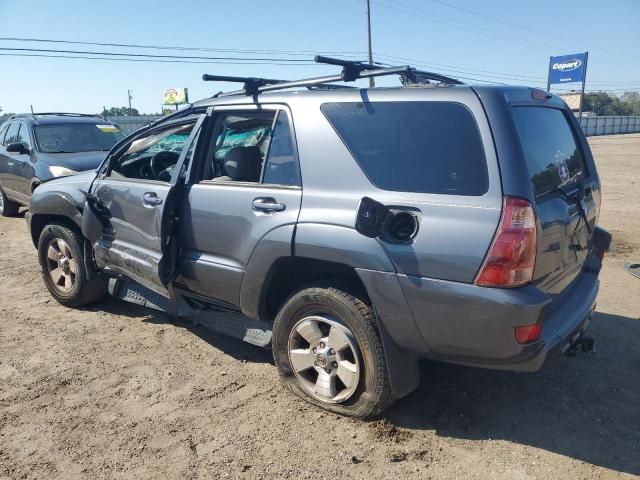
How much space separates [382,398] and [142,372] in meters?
1.82

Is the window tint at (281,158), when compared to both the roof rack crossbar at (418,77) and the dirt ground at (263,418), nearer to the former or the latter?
the roof rack crossbar at (418,77)

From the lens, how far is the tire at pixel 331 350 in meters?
2.80

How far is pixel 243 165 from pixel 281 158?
390 mm

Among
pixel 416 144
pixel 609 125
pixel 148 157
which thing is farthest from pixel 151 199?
pixel 609 125

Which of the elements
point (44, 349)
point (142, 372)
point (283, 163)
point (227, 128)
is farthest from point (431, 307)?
point (44, 349)

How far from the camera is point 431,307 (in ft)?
8.25

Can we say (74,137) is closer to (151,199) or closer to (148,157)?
(148,157)

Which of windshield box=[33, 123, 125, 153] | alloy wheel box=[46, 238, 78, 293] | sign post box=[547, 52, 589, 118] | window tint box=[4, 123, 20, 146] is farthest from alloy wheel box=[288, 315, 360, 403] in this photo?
sign post box=[547, 52, 589, 118]

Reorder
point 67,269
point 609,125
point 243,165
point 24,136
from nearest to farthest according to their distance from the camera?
point 243,165 < point 67,269 < point 24,136 < point 609,125

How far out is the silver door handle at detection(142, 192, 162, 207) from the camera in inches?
145

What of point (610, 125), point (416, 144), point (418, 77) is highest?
point (418, 77)

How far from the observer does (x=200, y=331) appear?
4.39 meters

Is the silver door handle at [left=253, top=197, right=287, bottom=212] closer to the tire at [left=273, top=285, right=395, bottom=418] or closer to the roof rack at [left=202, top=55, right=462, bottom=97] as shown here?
the tire at [left=273, top=285, right=395, bottom=418]

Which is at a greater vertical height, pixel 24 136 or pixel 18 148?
pixel 24 136
